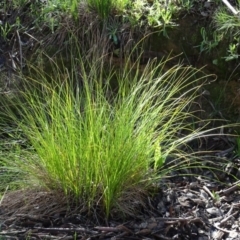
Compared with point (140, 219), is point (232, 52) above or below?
above

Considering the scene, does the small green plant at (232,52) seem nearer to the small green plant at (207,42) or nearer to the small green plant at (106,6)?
the small green plant at (207,42)

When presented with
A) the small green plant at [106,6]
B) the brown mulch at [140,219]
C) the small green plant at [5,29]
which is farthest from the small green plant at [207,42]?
the small green plant at [5,29]

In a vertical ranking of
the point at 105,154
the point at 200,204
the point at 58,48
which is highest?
the point at 58,48

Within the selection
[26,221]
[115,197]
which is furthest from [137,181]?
[26,221]

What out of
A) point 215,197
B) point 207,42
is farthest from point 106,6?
point 215,197

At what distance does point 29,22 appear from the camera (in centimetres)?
399

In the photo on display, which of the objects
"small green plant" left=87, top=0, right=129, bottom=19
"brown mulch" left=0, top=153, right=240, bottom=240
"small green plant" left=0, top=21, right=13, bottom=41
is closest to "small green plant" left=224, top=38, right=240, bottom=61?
"small green plant" left=87, top=0, right=129, bottom=19

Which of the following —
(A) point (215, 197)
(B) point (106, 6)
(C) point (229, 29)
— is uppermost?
(B) point (106, 6)

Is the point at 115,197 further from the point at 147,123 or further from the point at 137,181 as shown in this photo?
the point at 147,123

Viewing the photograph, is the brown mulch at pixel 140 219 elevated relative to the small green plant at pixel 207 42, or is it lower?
lower

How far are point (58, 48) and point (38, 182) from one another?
135cm

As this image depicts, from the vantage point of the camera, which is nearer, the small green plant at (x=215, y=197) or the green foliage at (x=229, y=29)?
the small green plant at (x=215, y=197)

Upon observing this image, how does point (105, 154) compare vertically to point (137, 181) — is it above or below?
above

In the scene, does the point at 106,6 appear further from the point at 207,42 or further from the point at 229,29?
the point at 229,29
